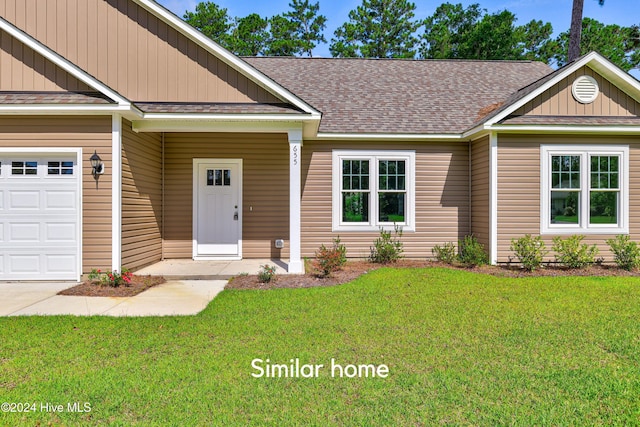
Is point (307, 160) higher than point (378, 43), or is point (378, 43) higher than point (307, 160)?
point (378, 43)

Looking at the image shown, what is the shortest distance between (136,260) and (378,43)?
89.5 feet

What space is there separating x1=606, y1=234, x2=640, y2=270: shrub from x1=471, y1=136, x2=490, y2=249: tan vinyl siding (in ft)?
8.56

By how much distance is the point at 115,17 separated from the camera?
8.22 m

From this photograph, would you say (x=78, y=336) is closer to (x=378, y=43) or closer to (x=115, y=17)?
(x=115, y=17)

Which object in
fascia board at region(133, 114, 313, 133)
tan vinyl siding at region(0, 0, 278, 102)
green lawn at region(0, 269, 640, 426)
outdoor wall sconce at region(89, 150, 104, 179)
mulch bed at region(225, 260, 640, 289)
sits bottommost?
green lawn at region(0, 269, 640, 426)

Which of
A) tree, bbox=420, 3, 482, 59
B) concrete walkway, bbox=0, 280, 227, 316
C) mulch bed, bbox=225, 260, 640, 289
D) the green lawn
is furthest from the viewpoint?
tree, bbox=420, 3, 482, 59

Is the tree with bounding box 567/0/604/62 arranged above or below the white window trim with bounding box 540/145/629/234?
above

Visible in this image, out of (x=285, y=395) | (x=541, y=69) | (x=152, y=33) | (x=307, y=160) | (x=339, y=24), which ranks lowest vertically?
(x=285, y=395)

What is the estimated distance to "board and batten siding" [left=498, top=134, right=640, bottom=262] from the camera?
9.07 meters

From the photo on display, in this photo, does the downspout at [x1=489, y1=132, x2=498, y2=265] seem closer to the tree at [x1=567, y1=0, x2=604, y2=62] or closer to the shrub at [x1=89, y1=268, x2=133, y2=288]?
the shrub at [x1=89, y1=268, x2=133, y2=288]

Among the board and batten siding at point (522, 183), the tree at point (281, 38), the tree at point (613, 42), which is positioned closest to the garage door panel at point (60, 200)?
the board and batten siding at point (522, 183)

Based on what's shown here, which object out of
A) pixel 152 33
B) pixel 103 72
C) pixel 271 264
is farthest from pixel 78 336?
pixel 152 33

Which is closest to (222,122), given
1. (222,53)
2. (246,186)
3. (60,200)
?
(222,53)

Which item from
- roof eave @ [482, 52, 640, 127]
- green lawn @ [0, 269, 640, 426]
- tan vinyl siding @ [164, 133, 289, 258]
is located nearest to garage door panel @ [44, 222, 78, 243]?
tan vinyl siding @ [164, 133, 289, 258]
